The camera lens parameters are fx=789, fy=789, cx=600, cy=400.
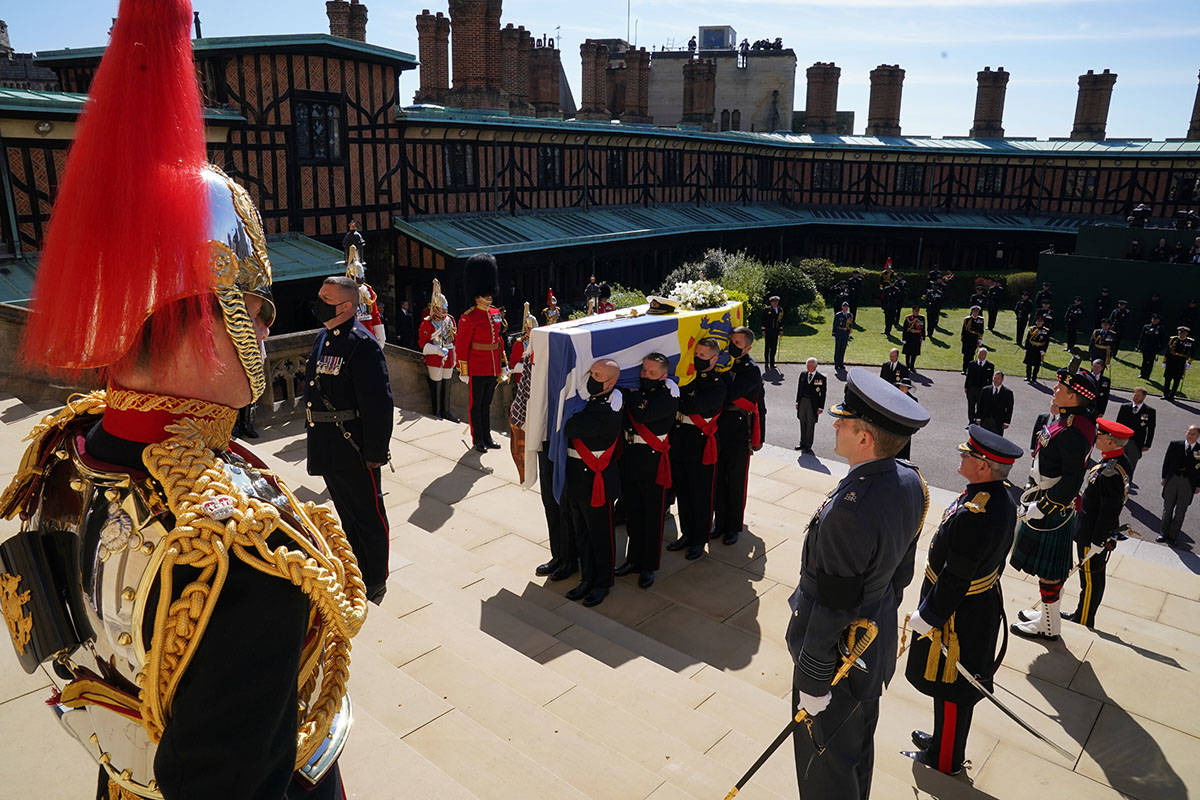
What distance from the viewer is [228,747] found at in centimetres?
145

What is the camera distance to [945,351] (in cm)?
2300

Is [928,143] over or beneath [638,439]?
over

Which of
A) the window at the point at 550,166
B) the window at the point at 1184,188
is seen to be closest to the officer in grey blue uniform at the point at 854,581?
the window at the point at 550,166

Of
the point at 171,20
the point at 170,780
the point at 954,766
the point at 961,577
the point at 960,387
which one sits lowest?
the point at 960,387

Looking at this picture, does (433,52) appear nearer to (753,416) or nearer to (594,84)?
(594,84)

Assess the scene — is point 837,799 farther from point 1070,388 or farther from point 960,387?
point 960,387

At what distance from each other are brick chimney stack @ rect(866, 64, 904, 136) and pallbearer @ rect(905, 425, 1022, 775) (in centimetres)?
3984

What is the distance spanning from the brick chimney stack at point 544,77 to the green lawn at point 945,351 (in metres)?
16.1

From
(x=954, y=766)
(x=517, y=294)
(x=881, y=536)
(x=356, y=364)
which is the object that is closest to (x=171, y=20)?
(x=881, y=536)

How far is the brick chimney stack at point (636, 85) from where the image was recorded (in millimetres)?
36906

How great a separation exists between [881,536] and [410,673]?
259 centimetres

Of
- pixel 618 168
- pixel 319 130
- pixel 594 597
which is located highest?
pixel 319 130

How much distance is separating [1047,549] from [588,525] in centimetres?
369

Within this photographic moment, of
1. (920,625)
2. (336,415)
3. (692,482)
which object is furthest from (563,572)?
(920,625)
